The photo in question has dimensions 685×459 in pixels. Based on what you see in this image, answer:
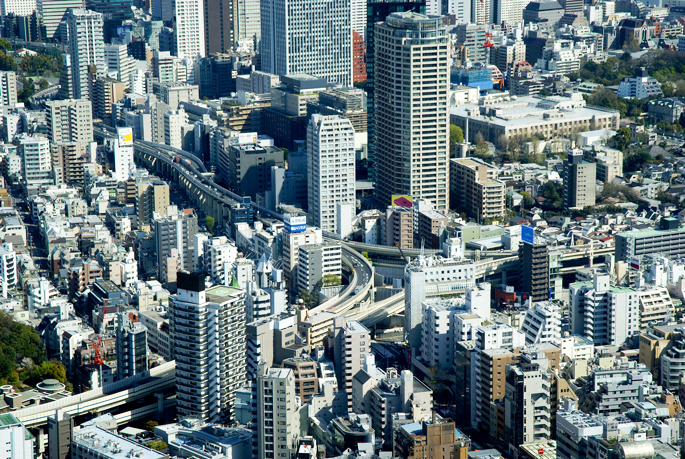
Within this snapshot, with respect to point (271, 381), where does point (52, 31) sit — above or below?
above

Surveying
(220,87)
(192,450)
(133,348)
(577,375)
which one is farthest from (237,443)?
(220,87)

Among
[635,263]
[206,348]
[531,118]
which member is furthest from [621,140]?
[206,348]

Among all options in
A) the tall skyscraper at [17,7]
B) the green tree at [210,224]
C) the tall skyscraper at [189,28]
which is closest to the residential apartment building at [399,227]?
the green tree at [210,224]

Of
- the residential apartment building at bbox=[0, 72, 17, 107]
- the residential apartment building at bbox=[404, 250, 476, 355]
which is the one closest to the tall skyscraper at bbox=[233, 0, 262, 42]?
the residential apartment building at bbox=[0, 72, 17, 107]

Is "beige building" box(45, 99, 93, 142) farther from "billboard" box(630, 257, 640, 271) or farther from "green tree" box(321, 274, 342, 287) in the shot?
"billboard" box(630, 257, 640, 271)

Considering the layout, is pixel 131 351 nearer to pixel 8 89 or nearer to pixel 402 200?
pixel 402 200

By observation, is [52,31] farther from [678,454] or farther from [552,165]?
[678,454]
